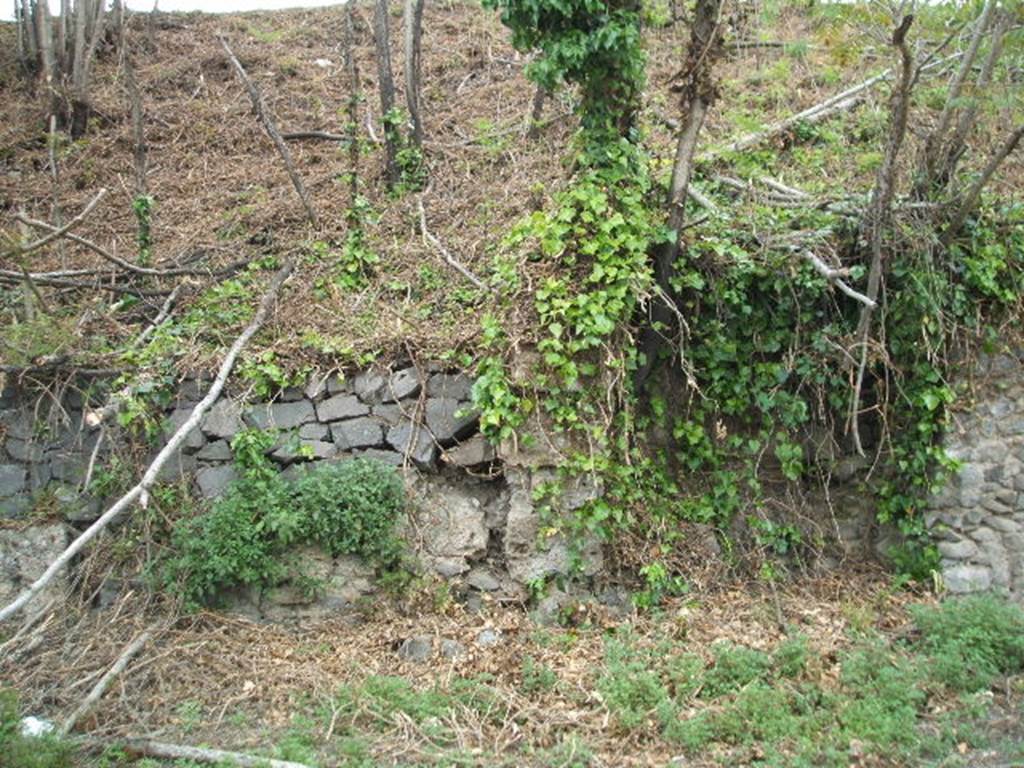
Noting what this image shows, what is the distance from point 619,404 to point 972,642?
9.23 feet

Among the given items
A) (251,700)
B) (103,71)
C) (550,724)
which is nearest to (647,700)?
(550,724)

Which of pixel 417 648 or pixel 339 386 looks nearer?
pixel 417 648

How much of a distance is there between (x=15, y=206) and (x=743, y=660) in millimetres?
8759

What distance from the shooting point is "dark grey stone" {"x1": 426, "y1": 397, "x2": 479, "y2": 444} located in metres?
7.05

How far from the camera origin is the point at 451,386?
714 centimetres

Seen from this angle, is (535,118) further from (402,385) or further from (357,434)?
(357,434)

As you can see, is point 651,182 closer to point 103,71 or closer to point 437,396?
point 437,396

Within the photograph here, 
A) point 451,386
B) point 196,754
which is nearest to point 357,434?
point 451,386

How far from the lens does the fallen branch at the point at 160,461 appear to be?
18.5 ft

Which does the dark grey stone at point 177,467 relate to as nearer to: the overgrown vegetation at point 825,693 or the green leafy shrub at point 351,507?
the green leafy shrub at point 351,507

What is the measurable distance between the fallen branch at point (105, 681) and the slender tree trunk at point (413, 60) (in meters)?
5.66

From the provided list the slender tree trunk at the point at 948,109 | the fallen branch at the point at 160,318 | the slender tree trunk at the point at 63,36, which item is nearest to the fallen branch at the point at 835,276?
the slender tree trunk at the point at 948,109

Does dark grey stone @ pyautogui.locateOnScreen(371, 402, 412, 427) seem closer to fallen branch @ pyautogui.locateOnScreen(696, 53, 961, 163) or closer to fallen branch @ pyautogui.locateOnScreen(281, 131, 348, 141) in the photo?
fallen branch @ pyautogui.locateOnScreen(696, 53, 961, 163)

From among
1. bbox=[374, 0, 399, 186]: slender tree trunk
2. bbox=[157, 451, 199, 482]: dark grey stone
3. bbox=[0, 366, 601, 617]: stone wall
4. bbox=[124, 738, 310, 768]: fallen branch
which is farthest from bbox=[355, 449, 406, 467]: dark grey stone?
bbox=[374, 0, 399, 186]: slender tree trunk
